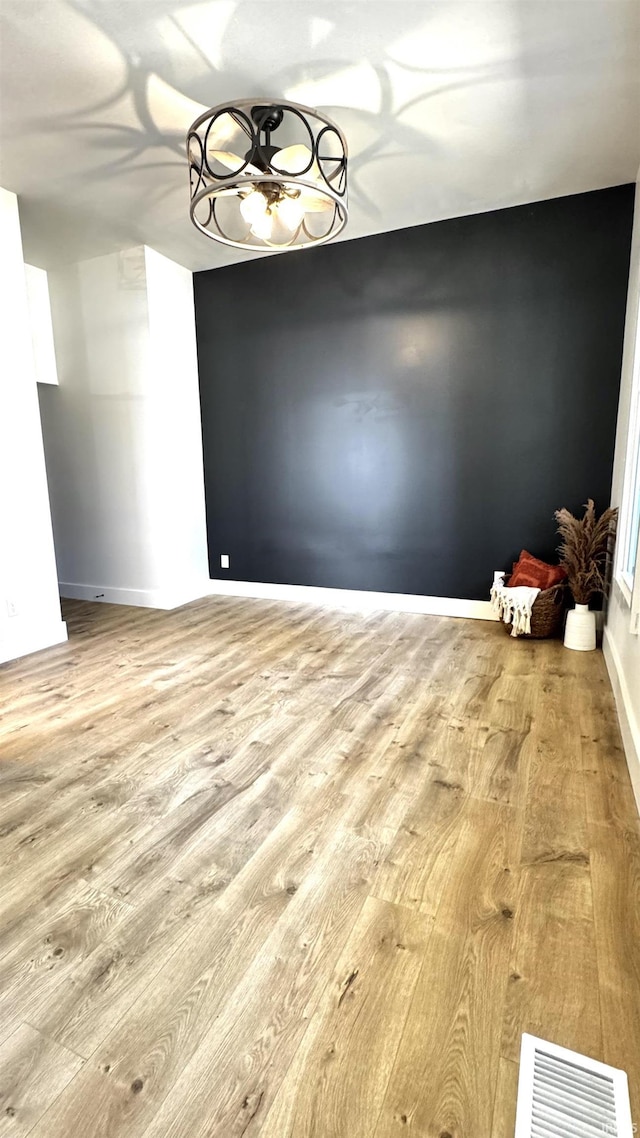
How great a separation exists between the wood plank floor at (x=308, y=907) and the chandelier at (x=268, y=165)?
2.20 m

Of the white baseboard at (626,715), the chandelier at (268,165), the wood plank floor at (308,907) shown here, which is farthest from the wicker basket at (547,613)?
the chandelier at (268,165)

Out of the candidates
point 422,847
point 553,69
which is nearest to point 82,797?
point 422,847

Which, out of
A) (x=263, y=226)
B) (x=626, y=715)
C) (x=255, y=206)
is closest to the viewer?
(x=626, y=715)

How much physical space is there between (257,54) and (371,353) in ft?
6.54

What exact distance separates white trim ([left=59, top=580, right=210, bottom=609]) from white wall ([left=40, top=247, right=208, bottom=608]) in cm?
1

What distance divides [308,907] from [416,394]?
3.38 m

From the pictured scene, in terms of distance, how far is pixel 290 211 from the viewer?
2416 millimetres

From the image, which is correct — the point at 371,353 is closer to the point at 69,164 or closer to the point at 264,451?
the point at 264,451

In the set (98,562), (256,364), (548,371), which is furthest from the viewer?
(98,562)

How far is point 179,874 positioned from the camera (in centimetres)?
145

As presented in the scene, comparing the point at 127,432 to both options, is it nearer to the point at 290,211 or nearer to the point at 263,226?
the point at 263,226

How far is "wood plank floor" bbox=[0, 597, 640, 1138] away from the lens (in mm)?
937

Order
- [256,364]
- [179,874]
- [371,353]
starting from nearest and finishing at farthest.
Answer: [179,874], [371,353], [256,364]

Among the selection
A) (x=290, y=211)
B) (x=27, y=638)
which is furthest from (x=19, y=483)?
(x=290, y=211)
